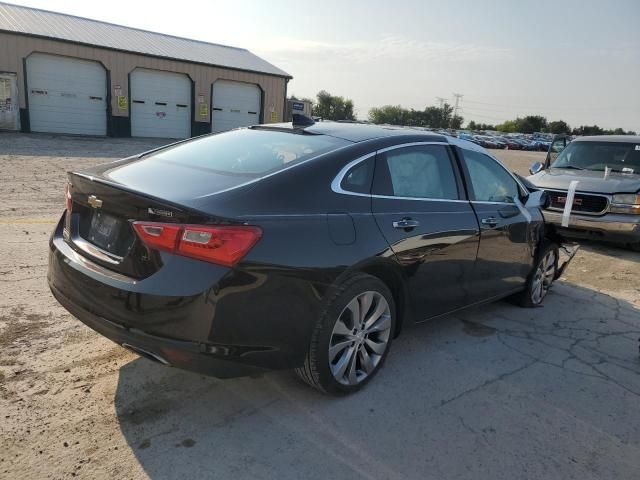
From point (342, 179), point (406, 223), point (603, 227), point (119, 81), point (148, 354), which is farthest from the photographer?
point (119, 81)

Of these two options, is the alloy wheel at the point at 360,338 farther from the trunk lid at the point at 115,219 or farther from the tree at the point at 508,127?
the tree at the point at 508,127

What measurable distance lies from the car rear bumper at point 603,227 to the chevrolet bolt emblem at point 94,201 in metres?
6.40

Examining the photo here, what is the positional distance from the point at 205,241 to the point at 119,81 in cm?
2484

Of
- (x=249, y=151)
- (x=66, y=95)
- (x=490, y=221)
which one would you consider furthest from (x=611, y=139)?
(x=66, y=95)

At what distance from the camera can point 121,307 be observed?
105 inches

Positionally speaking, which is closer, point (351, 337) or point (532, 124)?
point (351, 337)

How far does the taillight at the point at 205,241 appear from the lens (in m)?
2.58

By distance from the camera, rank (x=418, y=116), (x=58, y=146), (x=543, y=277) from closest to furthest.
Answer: (x=543, y=277) < (x=58, y=146) < (x=418, y=116)

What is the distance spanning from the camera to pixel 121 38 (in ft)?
85.3

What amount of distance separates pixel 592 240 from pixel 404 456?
691cm

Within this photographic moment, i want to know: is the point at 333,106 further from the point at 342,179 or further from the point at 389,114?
the point at 342,179

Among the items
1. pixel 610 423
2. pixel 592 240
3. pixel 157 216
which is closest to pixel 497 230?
pixel 610 423

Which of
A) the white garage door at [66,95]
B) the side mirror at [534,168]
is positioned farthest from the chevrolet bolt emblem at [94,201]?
the white garage door at [66,95]

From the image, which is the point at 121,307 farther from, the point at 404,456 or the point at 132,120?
the point at 132,120
